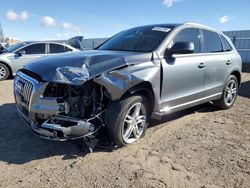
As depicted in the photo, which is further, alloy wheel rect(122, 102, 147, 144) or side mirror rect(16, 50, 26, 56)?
side mirror rect(16, 50, 26, 56)

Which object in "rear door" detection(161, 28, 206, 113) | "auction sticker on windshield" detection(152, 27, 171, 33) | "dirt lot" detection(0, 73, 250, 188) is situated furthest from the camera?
"auction sticker on windshield" detection(152, 27, 171, 33)

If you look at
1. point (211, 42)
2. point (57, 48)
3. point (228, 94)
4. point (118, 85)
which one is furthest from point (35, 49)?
point (118, 85)

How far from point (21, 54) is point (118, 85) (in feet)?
25.2

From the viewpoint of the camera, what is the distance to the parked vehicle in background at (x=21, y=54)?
994 cm

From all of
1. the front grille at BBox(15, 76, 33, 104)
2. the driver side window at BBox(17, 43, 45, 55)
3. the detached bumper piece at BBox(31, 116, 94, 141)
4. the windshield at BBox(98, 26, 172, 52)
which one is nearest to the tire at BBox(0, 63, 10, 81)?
the driver side window at BBox(17, 43, 45, 55)

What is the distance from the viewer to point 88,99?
3568mm

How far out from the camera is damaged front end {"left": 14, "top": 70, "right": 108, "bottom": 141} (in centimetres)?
339

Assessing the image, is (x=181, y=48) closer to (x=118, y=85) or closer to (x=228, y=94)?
(x=118, y=85)

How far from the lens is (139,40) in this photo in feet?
15.8

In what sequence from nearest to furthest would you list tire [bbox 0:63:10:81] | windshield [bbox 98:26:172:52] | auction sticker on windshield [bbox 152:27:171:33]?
windshield [bbox 98:26:172:52]
auction sticker on windshield [bbox 152:27:171:33]
tire [bbox 0:63:10:81]

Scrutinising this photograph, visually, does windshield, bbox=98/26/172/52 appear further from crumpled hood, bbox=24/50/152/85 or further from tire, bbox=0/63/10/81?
tire, bbox=0/63/10/81

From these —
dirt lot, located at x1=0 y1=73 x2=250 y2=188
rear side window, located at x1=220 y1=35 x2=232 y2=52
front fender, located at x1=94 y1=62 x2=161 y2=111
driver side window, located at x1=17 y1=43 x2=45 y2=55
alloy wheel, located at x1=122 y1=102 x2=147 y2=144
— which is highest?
rear side window, located at x1=220 y1=35 x2=232 y2=52

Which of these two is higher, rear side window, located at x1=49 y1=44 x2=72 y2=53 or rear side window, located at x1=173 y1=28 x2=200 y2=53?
rear side window, located at x1=173 y1=28 x2=200 y2=53

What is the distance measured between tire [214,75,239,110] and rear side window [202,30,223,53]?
81 centimetres
